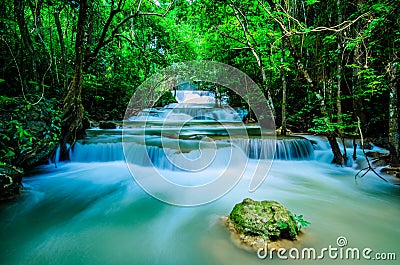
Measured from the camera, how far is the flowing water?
2432 mm

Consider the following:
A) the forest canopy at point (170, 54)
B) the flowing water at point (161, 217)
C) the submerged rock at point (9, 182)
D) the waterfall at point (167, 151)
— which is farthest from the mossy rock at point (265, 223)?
the submerged rock at point (9, 182)

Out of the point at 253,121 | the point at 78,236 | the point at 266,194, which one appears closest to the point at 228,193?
the point at 266,194

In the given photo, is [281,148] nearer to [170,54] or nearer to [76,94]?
[170,54]

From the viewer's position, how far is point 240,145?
698cm

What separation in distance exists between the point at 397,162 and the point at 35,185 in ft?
25.7

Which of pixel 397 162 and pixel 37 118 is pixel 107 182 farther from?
pixel 397 162

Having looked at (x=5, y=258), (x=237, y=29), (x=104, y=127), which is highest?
(x=237, y=29)

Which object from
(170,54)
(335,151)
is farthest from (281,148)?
(170,54)

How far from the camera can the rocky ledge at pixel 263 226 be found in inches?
89.7

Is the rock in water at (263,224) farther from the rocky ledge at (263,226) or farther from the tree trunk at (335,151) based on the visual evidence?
the tree trunk at (335,151)

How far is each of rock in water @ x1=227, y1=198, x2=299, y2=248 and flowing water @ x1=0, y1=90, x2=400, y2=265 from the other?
0.47 ft

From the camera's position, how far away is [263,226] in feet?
7.55

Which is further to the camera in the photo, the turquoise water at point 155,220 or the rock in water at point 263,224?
the turquoise water at point 155,220

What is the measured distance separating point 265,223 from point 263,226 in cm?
4
